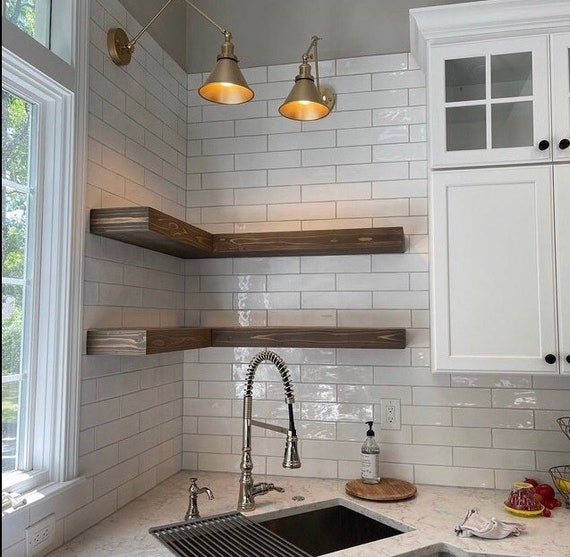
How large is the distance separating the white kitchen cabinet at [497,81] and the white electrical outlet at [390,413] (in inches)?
37.6

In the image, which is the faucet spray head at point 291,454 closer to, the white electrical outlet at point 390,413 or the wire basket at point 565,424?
the white electrical outlet at point 390,413

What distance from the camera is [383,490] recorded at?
2.19m

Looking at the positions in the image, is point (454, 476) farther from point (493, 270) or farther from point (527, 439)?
point (493, 270)

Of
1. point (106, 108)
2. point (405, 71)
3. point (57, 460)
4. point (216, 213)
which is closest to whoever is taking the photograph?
point (57, 460)

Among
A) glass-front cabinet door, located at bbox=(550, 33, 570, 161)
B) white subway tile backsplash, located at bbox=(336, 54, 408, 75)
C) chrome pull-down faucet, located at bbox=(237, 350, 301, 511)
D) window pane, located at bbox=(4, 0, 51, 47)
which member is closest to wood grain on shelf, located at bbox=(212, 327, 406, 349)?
chrome pull-down faucet, located at bbox=(237, 350, 301, 511)

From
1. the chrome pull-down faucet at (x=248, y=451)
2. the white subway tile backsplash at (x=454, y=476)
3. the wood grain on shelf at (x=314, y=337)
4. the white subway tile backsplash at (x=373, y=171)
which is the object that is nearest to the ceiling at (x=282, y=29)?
the white subway tile backsplash at (x=373, y=171)

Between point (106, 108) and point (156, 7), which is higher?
point (156, 7)

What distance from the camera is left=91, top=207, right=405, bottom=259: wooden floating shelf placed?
74.0 inches

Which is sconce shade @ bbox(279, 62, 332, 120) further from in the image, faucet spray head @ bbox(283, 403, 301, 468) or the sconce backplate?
faucet spray head @ bbox(283, 403, 301, 468)

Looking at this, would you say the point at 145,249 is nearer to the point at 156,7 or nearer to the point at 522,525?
the point at 156,7

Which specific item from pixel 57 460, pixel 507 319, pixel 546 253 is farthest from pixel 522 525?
pixel 57 460

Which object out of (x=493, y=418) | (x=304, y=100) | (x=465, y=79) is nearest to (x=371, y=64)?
(x=465, y=79)

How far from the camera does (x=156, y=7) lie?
7.89 feet

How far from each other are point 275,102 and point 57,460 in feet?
5.58
